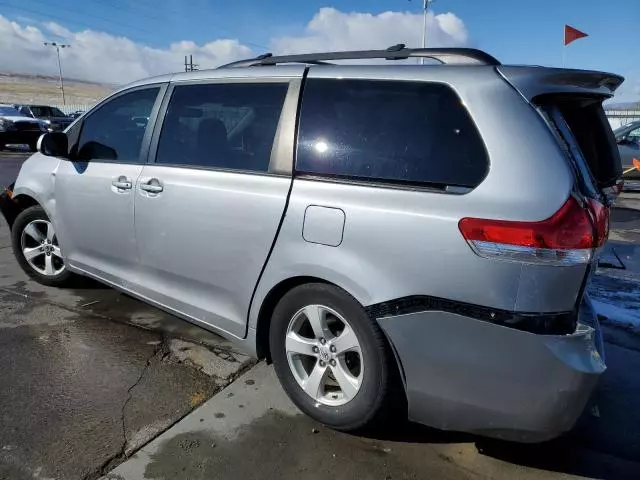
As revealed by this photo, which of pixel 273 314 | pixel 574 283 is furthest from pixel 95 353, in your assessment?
pixel 574 283

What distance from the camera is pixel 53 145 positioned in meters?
3.85

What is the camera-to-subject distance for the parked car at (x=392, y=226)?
6.57 ft

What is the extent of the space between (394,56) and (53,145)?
2.63 m

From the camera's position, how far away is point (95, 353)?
3.40 metres

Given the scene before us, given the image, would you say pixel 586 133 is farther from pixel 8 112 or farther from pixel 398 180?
pixel 8 112

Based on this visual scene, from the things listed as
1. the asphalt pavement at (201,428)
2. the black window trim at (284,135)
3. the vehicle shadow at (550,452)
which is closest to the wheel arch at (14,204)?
the asphalt pavement at (201,428)

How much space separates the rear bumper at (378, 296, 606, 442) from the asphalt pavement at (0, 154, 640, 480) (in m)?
0.38

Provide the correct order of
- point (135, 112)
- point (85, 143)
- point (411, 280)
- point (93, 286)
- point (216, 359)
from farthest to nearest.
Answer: point (93, 286) < point (85, 143) < point (135, 112) < point (216, 359) < point (411, 280)

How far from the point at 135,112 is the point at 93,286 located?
5.84ft

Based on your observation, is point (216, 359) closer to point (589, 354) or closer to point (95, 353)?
point (95, 353)

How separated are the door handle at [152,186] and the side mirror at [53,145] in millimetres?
1069

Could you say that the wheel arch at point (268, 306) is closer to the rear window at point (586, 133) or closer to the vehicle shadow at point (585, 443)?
the vehicle shadow at point (585, 443)

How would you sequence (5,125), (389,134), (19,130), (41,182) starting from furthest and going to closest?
(19,130), (5,125), (41,182), (389,134)

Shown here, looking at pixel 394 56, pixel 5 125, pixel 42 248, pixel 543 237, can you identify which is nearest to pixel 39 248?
pixel 42 248
